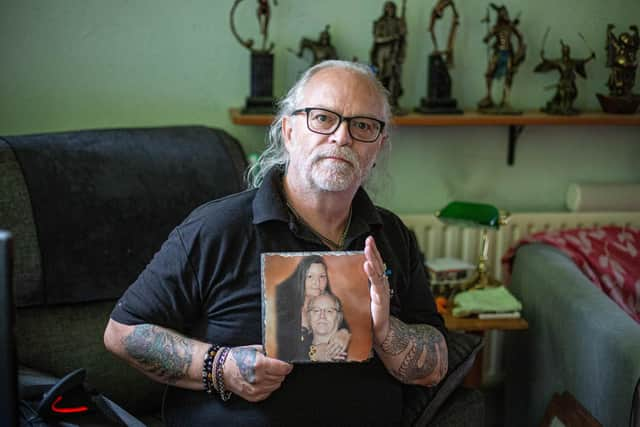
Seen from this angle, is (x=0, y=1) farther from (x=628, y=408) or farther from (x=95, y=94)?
(x=628, y=408)

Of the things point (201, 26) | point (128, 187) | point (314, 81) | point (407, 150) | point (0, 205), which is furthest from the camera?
point (407, 150)

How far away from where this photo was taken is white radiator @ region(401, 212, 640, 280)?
2684 mm

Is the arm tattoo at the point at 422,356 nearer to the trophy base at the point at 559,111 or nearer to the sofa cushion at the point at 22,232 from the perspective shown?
the sofa cushion at the point at 22,232

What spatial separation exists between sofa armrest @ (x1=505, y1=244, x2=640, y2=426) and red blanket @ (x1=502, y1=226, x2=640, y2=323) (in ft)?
0.14

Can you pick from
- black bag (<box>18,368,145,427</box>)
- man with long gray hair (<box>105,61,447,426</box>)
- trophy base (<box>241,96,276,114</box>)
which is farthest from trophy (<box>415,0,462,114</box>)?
Result: black bag (<box>18,368,145,427</box>)

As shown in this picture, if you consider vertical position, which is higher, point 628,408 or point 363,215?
point 363,215

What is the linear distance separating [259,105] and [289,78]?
0.61 feet

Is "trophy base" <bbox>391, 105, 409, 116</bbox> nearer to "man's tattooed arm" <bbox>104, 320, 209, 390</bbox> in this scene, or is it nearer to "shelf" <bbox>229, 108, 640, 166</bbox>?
"shelf" <bbox>229, 108, 640, 166</bbox>

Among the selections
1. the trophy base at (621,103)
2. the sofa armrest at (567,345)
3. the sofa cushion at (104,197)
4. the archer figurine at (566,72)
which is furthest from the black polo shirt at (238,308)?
the trophy base at (621,103)

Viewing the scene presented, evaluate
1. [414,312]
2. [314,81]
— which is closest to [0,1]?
[314,81]

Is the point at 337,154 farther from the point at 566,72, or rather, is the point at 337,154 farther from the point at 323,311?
the point at 566,72

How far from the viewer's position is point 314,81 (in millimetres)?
1647

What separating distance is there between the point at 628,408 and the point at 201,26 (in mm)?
1593

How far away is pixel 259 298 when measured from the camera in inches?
61.7
